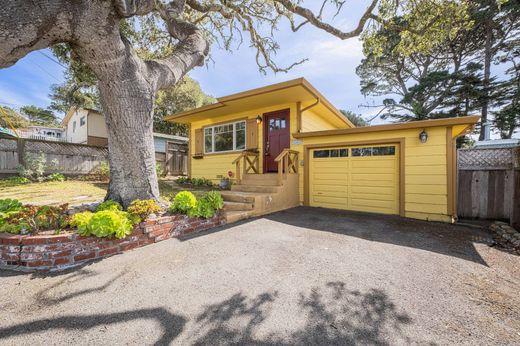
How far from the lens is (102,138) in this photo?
15164 mm

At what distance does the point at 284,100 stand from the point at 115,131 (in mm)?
4671

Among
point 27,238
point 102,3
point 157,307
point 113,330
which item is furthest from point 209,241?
point 102,3

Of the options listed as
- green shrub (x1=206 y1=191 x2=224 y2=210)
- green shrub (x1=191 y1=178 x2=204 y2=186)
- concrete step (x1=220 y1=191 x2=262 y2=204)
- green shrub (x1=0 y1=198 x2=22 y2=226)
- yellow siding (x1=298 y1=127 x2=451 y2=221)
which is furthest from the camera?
green shrub (x1=191 y1=178 x2=204 y2=186)

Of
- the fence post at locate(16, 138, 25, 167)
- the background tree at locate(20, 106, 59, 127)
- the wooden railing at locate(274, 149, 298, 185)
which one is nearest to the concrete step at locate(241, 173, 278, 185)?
the wooden railing at locate(274, 149, 298, 185)

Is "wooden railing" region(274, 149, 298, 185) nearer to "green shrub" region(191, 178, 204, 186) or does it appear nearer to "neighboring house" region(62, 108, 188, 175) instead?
"green shrub" region(191, 178, 204, 186)

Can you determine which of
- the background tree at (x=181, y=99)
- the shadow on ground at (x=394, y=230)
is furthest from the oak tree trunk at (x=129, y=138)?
the background tree at (x=181, y=99)

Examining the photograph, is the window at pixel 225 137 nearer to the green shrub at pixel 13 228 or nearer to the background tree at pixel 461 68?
the green shrub at pixel 13 228

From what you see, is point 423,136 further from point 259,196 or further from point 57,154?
point 57,154

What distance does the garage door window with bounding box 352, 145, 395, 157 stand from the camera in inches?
220

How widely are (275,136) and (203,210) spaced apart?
4.18m

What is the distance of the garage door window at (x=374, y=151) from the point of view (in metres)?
5.58

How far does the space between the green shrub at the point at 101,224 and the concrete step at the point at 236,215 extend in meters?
1.95

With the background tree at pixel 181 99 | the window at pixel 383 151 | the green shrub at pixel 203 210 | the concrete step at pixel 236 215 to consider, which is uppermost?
the background tree at pixel 181 99

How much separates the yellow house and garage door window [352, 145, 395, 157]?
0.07 ft
